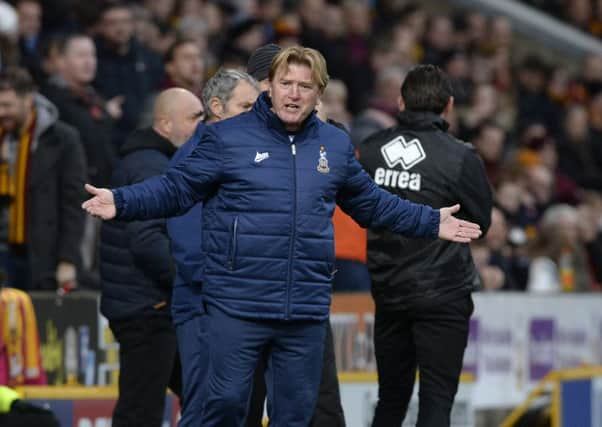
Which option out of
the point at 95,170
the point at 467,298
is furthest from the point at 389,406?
the point at 95,170

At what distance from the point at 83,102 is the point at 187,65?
1372mm

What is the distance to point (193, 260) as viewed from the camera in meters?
7.24

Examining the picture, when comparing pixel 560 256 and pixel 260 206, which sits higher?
pixel 260 206

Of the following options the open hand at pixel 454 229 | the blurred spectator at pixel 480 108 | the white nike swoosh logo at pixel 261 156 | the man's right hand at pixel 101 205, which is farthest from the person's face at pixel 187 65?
the blurred spectator at pixel 480 108

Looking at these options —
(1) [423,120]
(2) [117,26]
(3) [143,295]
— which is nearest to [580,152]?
(2) [117,26]

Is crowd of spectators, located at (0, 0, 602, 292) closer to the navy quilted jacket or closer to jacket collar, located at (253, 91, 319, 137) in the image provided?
jacket collar, located at (253, 91, 319, 137)

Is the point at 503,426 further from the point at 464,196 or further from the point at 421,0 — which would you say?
the point at 421,0

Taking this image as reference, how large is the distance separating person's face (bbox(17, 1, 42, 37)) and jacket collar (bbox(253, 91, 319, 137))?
580cm

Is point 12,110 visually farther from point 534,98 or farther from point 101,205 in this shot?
point 534,98

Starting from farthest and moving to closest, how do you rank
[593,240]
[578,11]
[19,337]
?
1. [578,11]
2. [593,240]
3. [19,337]

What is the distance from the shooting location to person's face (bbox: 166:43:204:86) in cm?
1002

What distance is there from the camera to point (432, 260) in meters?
7.80

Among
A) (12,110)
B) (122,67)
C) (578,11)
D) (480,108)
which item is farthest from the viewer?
→ (578,11)

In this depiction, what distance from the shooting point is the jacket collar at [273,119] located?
21.9 feet
